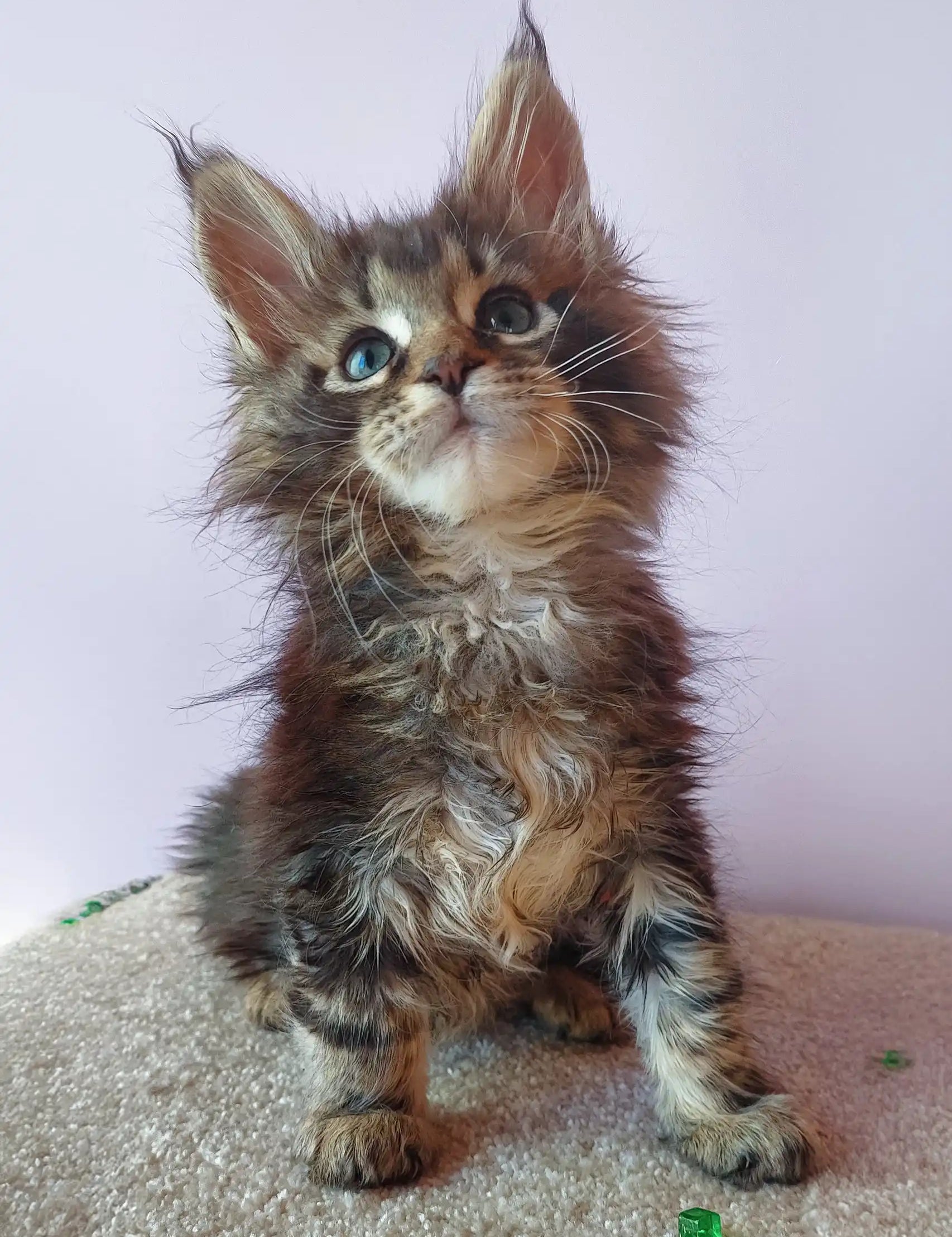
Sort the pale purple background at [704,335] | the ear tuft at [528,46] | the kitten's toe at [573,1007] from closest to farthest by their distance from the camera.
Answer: the ear tuft at [528,46], the kitten's toe at [573,1007], the pale purple background at [704,335]

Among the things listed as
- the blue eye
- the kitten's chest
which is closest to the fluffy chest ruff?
the kitten's chest

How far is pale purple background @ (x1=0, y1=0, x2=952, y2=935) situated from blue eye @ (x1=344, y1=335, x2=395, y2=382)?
2.24ft

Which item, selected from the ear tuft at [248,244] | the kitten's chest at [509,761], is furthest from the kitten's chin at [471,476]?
the ear tuft at [248,244]

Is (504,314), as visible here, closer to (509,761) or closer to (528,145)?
(528,145)

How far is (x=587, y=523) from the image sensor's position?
1.09 m

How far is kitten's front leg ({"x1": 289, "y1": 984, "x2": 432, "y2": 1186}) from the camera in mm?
1015

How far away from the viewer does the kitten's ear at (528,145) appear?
1.21m

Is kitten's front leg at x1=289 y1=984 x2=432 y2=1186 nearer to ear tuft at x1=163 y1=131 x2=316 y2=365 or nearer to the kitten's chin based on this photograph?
the kitten's chin

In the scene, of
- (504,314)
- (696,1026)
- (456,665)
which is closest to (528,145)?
(504,314)

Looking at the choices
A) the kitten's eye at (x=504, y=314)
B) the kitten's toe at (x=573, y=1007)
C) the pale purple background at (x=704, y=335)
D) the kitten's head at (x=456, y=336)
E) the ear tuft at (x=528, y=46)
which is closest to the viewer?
the kitten's head at (x=456, y=336)

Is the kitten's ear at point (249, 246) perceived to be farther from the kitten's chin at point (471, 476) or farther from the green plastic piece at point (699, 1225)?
the green plastic piece at point (699, 1225)

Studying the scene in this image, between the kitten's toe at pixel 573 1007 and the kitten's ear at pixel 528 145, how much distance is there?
3.33 ft

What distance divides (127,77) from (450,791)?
59.8 inches

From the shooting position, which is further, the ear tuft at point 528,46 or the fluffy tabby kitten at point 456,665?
the ear tuft at point 528,46
